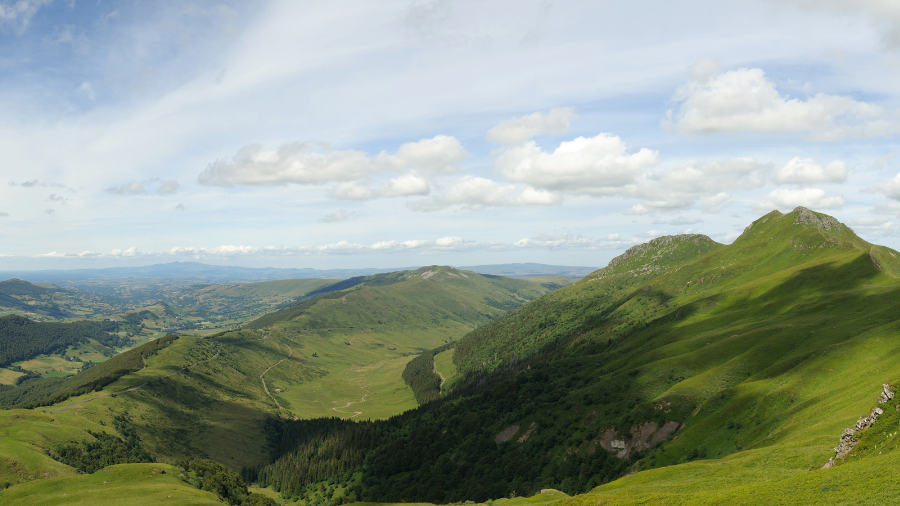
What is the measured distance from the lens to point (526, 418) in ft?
565

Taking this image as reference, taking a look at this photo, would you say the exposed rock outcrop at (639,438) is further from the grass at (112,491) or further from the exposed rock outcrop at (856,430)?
the grass at (112,491)

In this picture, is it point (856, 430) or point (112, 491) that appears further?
point (112, 491)

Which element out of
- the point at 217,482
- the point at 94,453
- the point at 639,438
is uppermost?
the point at 639,438

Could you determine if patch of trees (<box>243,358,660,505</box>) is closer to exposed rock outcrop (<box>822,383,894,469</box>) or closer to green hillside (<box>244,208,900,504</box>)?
green hillside (<box>244,208,900,504</box>)

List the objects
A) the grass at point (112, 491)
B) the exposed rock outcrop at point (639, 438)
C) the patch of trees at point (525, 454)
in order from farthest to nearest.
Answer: the patch of trees at point (525, 454)
the exposed rock outcrop at point (639, 438)
the grass at point (112, 491)

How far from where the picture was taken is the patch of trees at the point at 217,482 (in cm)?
12269

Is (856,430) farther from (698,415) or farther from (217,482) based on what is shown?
(217,482)

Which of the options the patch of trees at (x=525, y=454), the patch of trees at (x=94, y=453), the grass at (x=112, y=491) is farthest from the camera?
the patch of trees at (x=94, y=453)

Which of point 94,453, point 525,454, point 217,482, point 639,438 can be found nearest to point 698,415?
point 639,438

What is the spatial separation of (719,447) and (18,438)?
216 m

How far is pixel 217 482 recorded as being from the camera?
13375 centimetres

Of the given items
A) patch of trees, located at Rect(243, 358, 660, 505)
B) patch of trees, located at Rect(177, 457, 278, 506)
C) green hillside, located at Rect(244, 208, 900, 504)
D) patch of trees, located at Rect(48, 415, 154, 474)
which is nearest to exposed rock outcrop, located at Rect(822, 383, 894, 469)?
green hillside, located at Rect(244, 208, 900, 504)

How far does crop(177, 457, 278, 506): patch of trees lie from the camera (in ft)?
403

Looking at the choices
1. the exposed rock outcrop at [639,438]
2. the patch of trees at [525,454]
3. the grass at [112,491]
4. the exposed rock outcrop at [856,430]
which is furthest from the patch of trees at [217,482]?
the exposed rock outcrop at [856,430]
